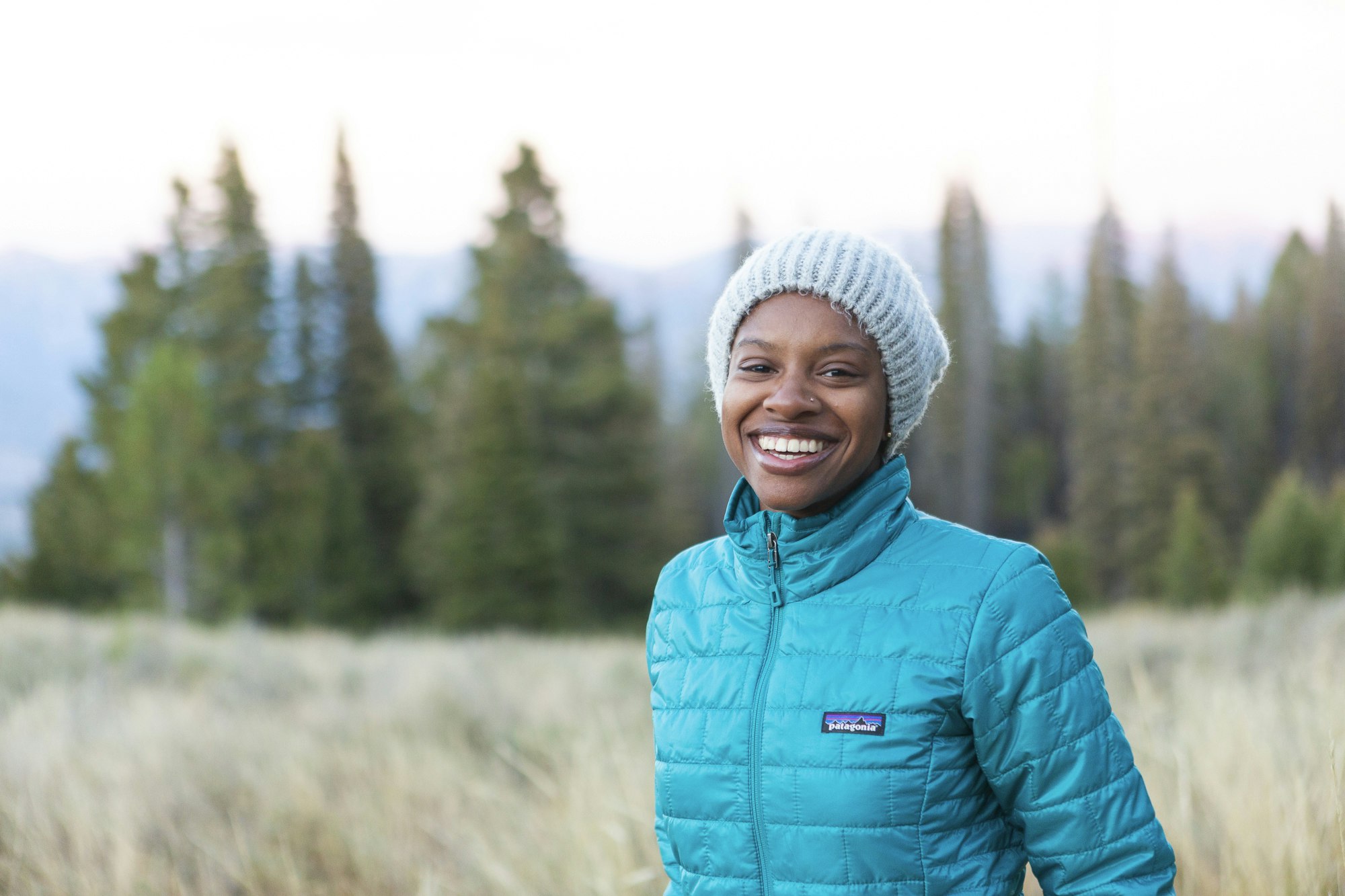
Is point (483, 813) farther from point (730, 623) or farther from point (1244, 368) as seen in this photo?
point (1244, 368)

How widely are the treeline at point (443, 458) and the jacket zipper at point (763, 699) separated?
19907 mm

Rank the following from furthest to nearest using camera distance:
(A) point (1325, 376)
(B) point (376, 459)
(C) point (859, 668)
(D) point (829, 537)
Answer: (A) point (1325, 376) → (B) point (376, 459) → (D) point (829, 537) → (C) point (859, 668)

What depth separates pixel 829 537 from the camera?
1846 millimetres

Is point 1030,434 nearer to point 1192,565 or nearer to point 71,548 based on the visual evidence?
point 1192,565

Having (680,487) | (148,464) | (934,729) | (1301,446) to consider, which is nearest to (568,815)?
(934,729)

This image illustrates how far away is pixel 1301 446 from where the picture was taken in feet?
157

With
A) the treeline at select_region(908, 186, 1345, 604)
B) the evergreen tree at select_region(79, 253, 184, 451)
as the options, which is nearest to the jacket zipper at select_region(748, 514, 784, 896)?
the treeline at select_region(908, 186, 1345, 604)

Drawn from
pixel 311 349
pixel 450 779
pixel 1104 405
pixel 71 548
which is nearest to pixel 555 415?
pixel 311 349

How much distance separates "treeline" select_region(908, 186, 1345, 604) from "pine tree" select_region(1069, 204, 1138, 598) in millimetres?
87

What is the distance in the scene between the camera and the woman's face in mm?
1880

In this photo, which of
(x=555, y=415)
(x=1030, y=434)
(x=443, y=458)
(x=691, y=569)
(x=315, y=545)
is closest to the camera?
(x=691, y=569)

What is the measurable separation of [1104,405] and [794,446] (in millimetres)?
48337

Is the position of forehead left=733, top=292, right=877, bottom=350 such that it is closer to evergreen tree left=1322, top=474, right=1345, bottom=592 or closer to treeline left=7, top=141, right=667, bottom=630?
evergreen tree left=1322, top=474, right=1345, bottom=592

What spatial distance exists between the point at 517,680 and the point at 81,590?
1100 inches
